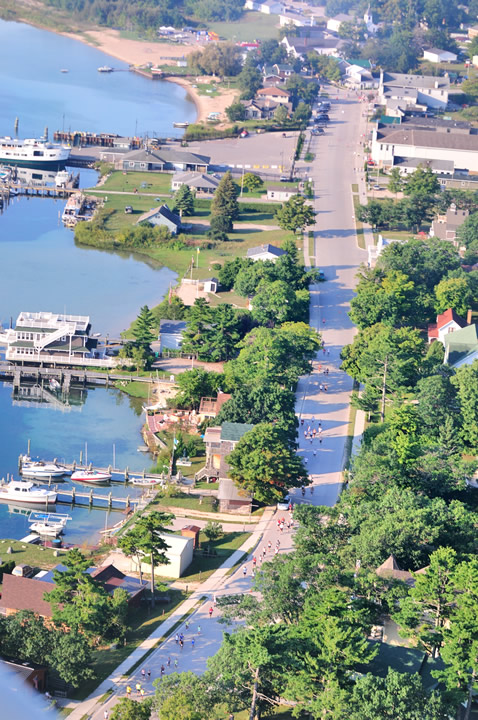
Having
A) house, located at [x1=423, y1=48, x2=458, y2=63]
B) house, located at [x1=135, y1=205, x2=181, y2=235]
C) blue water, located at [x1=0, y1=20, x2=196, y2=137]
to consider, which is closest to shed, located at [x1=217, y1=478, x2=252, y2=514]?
house, located at [x1=135, y1=205, x2=181, y2=235]

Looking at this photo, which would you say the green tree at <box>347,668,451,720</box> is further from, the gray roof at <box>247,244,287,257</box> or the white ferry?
the white ferry

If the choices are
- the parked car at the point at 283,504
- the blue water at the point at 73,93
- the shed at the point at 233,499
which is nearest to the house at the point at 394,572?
the parked car at the point at 283,504

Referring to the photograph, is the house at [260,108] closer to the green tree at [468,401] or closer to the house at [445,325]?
the house at [445,325]

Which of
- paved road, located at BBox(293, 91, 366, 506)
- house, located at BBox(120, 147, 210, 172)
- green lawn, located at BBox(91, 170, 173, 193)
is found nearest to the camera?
paved road, located at BBox(293, 91, 366, 506)

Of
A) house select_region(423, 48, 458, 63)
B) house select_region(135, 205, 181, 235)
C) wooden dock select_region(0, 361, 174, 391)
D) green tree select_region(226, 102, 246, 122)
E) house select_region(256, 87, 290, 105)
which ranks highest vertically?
house select_region(423, 48, 458, 63)

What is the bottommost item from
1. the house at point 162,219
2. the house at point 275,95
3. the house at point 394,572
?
the house at point 162,219

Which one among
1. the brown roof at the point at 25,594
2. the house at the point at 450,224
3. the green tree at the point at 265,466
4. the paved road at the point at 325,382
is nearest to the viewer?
the paved road at the point at 325,382

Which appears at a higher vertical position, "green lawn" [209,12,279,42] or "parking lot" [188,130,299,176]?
"green lawn" [209,12,279,42]
